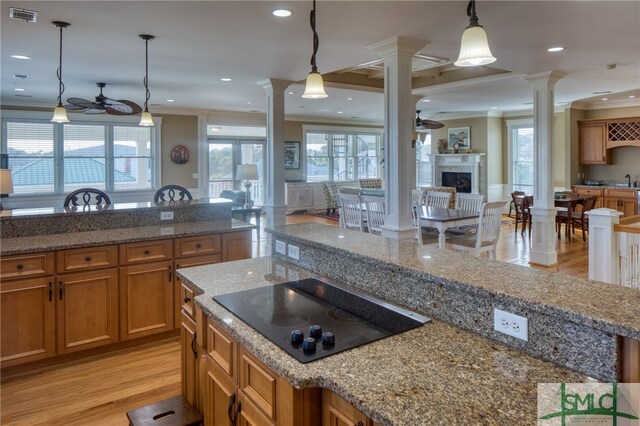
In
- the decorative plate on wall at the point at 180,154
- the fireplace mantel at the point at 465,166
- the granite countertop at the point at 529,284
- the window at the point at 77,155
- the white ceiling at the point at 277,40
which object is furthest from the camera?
the fireplace mantel at the point at 465,166

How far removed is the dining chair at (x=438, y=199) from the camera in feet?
21.8

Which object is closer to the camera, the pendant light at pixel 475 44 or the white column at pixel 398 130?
the pendant light at pixel 475 44

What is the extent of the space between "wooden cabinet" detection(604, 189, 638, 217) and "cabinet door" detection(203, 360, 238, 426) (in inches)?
358

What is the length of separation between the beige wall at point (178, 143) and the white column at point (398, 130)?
21.7ft

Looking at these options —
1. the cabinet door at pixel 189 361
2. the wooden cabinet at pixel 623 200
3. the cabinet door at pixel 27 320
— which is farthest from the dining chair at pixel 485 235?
the wooden cabinet at pixel 623 200

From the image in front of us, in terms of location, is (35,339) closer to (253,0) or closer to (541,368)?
(253,0)

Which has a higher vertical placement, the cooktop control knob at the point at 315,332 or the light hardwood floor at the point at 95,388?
the cooktop control knob at the point at 315,332

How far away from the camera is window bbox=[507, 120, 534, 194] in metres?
10.7

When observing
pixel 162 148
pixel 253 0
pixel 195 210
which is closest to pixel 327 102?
pixel 162 148

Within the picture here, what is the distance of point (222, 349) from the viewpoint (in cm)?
171

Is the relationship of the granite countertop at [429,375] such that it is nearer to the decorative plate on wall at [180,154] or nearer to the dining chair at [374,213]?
the dining chair at [374,213]

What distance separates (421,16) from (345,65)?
69.3 inches

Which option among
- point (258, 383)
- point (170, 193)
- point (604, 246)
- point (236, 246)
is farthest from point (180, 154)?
point (258, 383)

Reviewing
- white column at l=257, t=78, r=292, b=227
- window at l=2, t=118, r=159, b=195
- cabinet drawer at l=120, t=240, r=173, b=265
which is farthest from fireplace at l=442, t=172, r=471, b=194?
cabinet drawer at l=120, t=240, r=173, b=265
